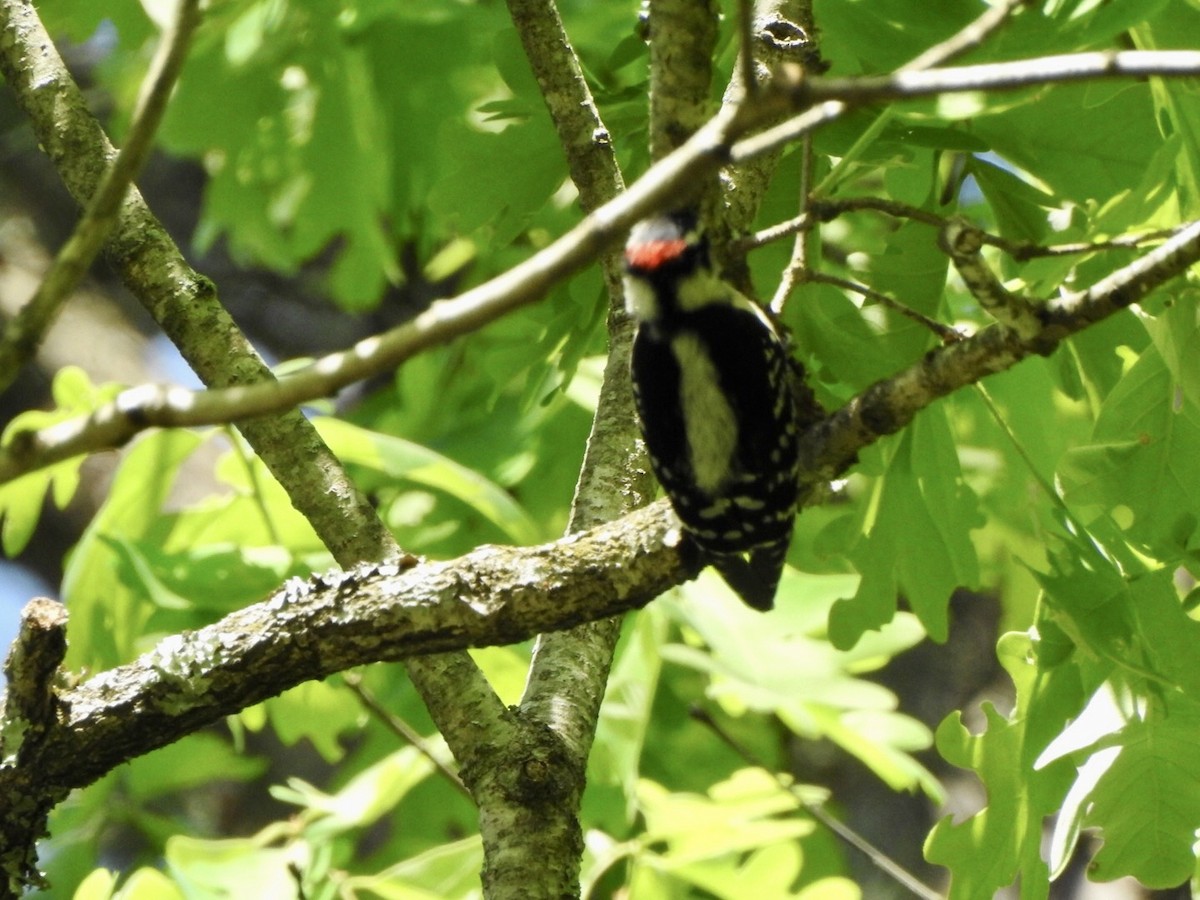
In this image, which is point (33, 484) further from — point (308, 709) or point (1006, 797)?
point (1006, 797)

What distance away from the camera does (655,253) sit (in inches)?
83.2

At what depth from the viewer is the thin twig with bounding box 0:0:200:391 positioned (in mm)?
1117

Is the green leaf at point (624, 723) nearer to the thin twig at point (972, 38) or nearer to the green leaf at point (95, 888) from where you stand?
the green leaf at point (95, 888)

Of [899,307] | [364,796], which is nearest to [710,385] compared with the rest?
[899,307]

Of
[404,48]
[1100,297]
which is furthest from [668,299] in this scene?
[404,48]

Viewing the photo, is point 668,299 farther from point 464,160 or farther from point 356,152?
point 356,152

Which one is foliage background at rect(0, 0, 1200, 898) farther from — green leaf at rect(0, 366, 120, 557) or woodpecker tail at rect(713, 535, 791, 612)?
woodpecker tail at rect(713, 535, 791, 612)

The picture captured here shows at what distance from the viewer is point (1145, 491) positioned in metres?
2.03

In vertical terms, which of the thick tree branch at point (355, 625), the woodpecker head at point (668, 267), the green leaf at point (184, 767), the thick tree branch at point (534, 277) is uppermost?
the green leaf at point (184, 767)

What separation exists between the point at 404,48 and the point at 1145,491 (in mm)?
2948

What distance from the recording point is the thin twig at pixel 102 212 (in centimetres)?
112

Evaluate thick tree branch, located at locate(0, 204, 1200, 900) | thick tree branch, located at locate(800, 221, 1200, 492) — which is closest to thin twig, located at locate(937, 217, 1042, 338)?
thick tree branch, located at locate(800, 221, 1200, 492)

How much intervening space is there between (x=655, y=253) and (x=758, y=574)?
2.27 ft

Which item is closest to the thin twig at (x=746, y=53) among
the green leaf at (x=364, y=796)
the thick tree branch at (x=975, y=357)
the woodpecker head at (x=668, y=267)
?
the thick tree branch at (x=975, y=357)
